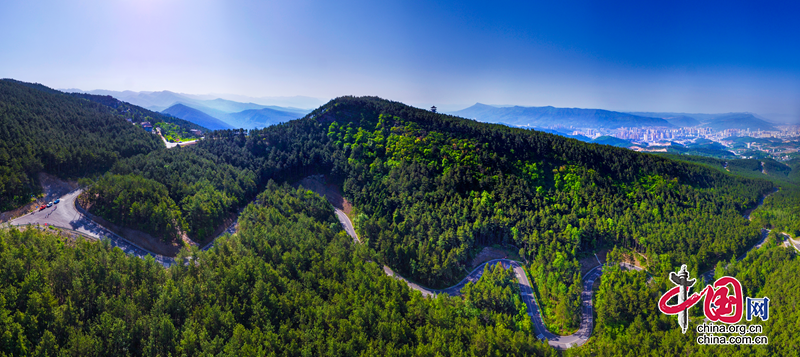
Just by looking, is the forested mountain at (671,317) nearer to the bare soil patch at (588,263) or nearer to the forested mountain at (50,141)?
the bare soil patch at (588,263)

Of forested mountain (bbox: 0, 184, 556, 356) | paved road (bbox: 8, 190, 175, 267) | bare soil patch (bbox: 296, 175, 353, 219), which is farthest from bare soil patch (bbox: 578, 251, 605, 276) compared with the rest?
paved road (bbox: 8, 190, 175, 267)


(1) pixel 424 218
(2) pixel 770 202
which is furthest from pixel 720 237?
(1) pixel 424 218

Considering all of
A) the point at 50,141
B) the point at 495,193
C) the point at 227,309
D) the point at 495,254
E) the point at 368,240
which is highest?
the point at 50,141

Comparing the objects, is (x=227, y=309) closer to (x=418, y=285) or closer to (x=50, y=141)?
(x=418, y=285)

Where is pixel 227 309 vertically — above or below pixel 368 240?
above

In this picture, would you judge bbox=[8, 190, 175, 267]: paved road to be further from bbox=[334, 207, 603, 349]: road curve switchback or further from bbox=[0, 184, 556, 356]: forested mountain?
bbox=[334, 207, 603, 349]: road curve switchback

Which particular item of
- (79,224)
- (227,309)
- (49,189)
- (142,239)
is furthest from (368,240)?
(49,189)

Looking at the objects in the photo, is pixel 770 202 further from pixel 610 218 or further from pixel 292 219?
pixel 292 219

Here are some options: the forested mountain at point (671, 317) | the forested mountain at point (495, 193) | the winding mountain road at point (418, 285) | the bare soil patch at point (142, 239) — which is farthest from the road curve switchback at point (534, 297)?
the bare soil patch at point (142, 239)
